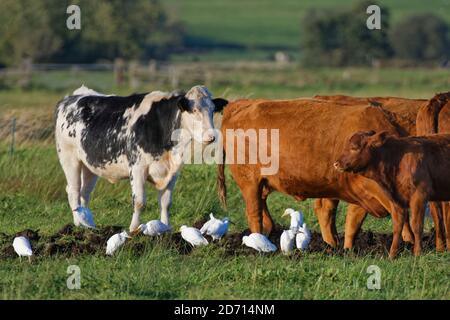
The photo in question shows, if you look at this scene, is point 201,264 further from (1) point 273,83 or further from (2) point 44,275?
(1) point 273,83

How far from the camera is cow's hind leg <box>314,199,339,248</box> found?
13.2 m

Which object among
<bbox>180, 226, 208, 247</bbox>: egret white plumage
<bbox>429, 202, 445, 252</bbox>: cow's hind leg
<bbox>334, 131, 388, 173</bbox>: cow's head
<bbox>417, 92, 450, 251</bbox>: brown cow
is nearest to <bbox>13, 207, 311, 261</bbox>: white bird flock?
<bbox>180, 226, 208, 247</bbox>: egret white plumage

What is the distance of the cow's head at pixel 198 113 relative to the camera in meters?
13.7

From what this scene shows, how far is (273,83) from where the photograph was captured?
4903 cm

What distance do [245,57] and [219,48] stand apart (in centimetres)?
697

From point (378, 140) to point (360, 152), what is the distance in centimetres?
21

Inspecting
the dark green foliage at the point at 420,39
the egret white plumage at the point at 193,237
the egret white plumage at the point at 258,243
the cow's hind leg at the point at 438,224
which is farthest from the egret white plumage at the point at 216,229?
the dark green foliage at the point at 420,39

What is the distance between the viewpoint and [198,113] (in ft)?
45.1

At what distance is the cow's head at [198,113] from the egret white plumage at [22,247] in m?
2.83

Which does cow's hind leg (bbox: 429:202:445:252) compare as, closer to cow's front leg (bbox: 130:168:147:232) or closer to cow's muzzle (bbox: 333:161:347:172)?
cow's muzzle (bbox: 333:161:347:172)

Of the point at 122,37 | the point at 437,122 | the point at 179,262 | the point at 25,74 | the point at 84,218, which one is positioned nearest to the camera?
the point at 179,262

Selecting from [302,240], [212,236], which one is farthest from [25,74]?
[302,240]

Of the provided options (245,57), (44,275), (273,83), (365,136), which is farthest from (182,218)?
(245,57)

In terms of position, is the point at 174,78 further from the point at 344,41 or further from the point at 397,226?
the point at 397,226
